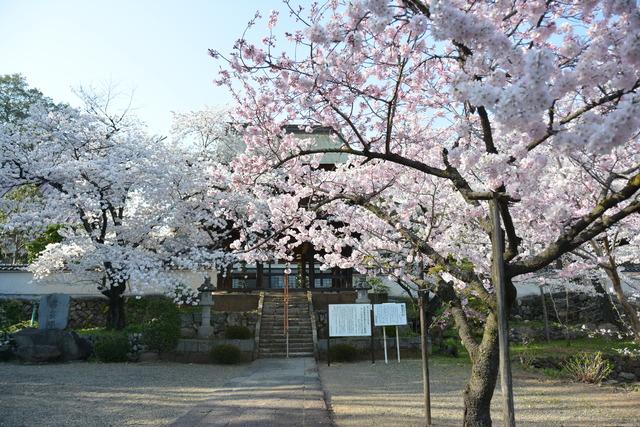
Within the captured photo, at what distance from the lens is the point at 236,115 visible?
21.9 ft

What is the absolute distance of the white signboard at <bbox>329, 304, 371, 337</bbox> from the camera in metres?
12.9

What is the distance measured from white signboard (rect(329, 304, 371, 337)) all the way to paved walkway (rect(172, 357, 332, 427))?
1836 mm

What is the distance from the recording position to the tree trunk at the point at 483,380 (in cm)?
489

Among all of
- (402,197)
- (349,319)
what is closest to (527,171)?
(402,197)

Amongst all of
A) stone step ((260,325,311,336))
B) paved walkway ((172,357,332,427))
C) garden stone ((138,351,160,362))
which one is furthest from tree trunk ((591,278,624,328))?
garden stone ((138,351,160,362))

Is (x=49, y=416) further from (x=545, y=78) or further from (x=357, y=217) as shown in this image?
(x=545, y=78)

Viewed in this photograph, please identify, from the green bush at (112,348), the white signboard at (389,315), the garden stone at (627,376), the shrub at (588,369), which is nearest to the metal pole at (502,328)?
the shrub at (588,369)

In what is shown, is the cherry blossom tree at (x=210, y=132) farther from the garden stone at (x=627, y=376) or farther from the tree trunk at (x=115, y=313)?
the garden stone at (x=627, y=376)

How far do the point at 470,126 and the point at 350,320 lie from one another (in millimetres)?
8690

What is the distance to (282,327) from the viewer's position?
15.7m

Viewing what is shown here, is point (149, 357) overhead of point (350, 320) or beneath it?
beneath

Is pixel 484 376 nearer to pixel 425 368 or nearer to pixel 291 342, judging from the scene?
pixel 425 368

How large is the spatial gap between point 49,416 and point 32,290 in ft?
41.9

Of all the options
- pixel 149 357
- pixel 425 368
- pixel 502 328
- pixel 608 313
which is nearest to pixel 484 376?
pixel 425 368
